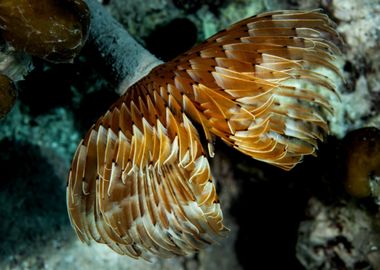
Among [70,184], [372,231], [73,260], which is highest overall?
[70,184]

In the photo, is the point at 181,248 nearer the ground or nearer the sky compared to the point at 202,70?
nearer the ground

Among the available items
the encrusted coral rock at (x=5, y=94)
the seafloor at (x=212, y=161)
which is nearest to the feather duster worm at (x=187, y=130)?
the encrusted coral rock at (x=5, y=94)

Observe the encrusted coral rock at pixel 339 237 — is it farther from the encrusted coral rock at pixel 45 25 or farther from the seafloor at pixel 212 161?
the encrusted coral rock at pixel 45 25

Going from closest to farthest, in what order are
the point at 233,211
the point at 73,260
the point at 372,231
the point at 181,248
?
the point at 181,248 → the point at 372,231 → the point at 73,260 → the point at 233,211

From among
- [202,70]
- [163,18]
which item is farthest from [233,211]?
[202,70]

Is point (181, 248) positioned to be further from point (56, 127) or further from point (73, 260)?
point (56, 127)

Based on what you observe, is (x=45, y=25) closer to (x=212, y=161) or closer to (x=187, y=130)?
(x=187, y=130)

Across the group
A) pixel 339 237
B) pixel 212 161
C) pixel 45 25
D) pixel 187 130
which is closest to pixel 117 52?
pixel 45 25

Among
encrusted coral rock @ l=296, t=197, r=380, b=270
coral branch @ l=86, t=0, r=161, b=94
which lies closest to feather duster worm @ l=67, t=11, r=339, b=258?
coral branch @ l=86, t=0, r=161, b=94

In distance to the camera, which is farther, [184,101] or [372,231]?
[372,231]
